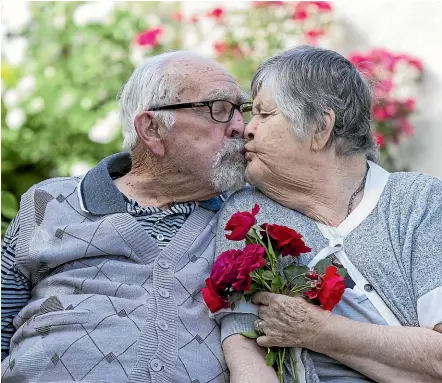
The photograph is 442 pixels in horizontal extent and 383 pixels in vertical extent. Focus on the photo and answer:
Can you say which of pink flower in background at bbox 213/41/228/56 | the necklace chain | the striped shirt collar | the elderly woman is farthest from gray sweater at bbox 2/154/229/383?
pink flower in background at bbox 213/41/228/56

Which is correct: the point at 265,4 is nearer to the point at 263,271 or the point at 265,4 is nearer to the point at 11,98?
the point at 11,98

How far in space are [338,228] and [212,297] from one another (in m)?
0.52

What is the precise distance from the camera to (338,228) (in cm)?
303

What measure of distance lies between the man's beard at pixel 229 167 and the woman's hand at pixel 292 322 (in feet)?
1.79

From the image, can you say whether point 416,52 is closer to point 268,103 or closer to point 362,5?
point 362,5

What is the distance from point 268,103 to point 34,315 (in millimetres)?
1117

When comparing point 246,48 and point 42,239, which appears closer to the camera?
point 42,239

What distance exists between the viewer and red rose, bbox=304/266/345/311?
2699mm

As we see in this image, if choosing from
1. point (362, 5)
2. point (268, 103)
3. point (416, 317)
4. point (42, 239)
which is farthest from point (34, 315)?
point (362, 5)

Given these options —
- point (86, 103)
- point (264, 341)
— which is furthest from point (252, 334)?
point (86, 103)

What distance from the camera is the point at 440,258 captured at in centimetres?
283

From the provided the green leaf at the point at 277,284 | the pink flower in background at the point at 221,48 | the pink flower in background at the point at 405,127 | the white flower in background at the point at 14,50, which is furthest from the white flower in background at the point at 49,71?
the green leaf at the point at 277,284

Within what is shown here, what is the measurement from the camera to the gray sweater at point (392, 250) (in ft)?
9.24

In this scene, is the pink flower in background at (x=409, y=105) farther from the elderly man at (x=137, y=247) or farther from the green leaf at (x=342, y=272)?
the green leaf at (x=342, y=272)
